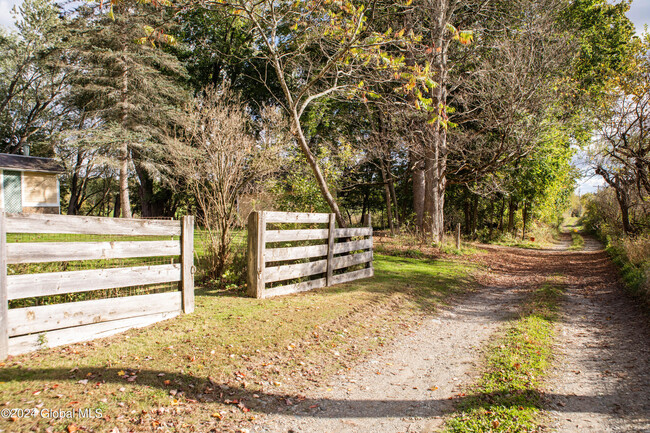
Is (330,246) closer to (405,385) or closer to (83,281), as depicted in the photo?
(405,385)

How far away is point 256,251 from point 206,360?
2.44m

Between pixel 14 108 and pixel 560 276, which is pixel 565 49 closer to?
pixel 560 276

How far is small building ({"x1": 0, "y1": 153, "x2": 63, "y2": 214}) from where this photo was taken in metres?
21.3

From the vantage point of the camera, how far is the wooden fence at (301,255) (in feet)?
21.1

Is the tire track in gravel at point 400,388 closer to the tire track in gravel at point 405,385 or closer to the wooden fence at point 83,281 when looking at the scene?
the tire track in gravel at point 405,385

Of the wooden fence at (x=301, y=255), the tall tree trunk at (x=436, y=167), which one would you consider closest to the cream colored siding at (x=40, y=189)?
the wooden fence at (x=301, y=255)

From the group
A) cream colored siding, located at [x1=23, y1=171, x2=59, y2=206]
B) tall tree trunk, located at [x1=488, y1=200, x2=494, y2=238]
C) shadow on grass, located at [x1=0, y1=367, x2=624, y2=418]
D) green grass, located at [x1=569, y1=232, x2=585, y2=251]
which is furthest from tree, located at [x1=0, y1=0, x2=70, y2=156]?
green grass, located at [x1=569, y1=232, x2=585, y2=251]

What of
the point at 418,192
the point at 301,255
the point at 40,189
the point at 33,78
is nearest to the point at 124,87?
the point at 40,189

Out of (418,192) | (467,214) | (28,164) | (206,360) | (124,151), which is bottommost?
(206,360)

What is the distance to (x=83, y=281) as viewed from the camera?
14.2 ft

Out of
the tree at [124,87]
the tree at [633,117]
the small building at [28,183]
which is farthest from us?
the small building at [28,183]

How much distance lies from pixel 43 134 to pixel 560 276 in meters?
32.7

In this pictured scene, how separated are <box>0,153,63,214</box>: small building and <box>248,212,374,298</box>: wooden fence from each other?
2132 cm

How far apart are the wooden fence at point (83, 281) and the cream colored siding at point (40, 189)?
22868 mm
